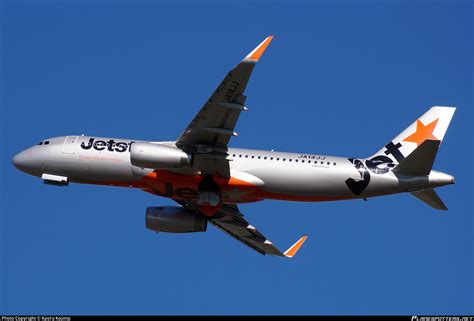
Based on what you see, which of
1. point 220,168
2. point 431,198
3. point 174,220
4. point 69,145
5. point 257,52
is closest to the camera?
point 257,52

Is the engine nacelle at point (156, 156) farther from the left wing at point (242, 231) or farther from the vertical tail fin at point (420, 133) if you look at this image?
the vertical tail fin at point (420, 133)

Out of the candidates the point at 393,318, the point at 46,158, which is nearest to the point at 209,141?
the point at 46,158

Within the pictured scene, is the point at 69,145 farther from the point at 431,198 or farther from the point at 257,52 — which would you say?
the point at 431,198

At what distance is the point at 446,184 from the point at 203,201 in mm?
15283

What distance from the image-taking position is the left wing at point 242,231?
67062 mm

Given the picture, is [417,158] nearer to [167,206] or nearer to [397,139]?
[397,139]

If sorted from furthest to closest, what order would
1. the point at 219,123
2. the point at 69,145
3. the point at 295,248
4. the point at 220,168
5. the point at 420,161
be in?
the point at 295,248
the point at 69,145
the point at 220,168
the point at 420,161
the point at 219,123

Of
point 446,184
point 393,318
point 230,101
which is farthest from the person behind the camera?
point 446,184

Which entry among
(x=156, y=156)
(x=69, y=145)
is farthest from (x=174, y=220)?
(x=156, y=156)

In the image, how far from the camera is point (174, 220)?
65.8m

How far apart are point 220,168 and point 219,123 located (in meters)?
4.74

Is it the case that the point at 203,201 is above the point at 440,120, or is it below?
below

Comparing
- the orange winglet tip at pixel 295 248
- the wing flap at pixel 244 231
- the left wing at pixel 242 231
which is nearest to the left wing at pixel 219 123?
the left wing at pixel 242 231

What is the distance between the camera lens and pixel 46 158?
63719mm
